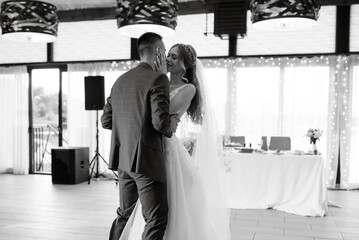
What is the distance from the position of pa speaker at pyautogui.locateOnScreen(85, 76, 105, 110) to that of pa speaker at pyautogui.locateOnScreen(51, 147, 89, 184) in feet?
2.71

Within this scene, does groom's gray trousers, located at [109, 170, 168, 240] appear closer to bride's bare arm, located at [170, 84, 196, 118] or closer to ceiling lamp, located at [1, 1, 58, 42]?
bride's bare arm, located at [170, 84, 196, 118]

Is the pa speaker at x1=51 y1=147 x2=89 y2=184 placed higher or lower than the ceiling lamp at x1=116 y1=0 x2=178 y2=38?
lower

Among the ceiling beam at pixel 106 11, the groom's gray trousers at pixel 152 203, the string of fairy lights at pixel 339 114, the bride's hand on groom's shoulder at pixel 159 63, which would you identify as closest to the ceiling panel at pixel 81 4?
the ceiling beam at pixel 106 11

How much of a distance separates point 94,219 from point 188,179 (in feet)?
7.84

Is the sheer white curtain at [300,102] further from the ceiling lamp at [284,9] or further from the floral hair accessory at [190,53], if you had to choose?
the floral hair accessory at [190,53]

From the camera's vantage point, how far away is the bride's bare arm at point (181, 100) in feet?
7.68

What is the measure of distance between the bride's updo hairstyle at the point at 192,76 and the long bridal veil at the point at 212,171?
0.59 feet

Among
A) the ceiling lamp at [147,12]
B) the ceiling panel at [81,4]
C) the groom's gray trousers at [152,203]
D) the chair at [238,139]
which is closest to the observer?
the groom's gray trousers at [152,203]

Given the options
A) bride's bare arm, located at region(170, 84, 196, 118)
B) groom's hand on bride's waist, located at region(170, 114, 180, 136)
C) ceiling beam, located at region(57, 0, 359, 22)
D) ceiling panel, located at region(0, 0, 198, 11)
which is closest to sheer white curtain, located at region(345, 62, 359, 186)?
ceiling beam, located at region(57, 0, 359, 22)

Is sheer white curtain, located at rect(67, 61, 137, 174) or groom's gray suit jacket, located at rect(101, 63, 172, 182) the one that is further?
sheer white curtain, located at rect(67, 61, 137, 174)

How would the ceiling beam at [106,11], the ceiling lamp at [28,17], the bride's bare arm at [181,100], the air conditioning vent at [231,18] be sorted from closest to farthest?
the bride's bare arm at [181,100]
the ceiling lamp at [28,17]
the air conditioning vent at [231,18]
the ceiling beam at [106,11]

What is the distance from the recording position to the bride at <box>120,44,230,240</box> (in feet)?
7.91

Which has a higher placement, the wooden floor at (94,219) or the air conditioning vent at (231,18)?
the air conditioning vent at (231,18)

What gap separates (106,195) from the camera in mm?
6020
